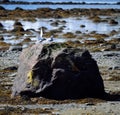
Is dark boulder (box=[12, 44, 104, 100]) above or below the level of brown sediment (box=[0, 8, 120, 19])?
below

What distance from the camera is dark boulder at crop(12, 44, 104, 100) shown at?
13055 millimetres

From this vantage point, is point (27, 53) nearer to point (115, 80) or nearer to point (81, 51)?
point (81, 51)

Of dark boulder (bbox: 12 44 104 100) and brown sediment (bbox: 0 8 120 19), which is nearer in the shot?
dark boulder (bbox: 12 44 104 100)

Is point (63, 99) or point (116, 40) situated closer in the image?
point (63, 99)

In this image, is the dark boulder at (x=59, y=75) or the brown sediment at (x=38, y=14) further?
the brown sediment at (x=38, y=14)

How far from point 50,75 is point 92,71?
987mm

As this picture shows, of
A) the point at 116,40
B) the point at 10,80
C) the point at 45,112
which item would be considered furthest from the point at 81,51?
the point at 116,40

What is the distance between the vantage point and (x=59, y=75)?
12969 millimetres

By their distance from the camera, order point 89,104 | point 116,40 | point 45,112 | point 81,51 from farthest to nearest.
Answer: point 116,40, point 81,51, point 89,104, point 45,112

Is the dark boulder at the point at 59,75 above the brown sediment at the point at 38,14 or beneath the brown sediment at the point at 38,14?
beneath

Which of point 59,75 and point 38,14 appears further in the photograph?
point 38,14

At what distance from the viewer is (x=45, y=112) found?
38.7ft

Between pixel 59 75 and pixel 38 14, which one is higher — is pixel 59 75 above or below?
below

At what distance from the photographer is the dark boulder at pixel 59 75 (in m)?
13.1
